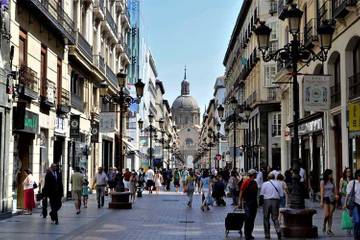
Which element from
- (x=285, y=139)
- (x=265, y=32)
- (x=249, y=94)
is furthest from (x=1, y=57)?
(x=249, y=94)

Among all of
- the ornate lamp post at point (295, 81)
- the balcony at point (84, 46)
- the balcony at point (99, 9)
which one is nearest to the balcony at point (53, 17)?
the balcony at point (84, 46)

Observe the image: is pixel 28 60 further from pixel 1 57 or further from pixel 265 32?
pixel 265 32

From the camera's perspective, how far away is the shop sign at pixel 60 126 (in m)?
27.7

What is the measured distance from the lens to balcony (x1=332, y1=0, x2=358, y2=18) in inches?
905

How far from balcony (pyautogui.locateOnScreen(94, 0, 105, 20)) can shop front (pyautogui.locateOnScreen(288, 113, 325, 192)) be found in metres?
14.0

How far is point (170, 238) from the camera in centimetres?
1526

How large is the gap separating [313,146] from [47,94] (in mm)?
14515

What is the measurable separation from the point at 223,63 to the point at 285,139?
64542 mm

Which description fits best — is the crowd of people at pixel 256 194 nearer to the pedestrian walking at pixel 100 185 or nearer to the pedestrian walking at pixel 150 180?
the pedestrian walking at pixel 100 185

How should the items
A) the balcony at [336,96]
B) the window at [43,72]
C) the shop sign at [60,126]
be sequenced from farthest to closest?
the shop sign at [60,126] < the balcony at [336,96] < the window at [43,72]

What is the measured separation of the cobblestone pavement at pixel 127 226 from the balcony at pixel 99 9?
16.7m

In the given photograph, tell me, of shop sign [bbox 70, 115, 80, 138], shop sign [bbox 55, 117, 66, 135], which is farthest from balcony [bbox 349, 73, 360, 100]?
shop sign [bbox 70, 115, 80, 138]

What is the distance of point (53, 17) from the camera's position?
25750 millimetres

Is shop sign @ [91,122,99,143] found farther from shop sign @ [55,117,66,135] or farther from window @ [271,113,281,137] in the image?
window @ [271,113,281,137]
